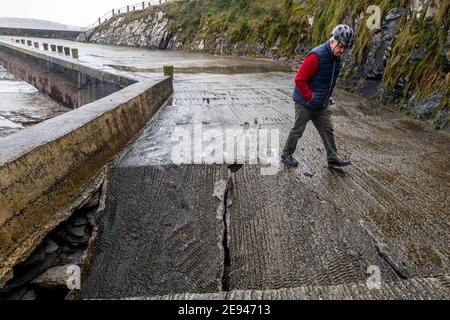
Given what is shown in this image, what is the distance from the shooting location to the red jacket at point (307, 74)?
3562mm

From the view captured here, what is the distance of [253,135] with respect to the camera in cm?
540

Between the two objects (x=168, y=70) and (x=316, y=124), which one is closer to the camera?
(x=316, y=124)

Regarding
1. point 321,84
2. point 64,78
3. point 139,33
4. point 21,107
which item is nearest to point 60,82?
point 64,78

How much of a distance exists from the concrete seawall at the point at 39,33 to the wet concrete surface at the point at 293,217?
177 feet

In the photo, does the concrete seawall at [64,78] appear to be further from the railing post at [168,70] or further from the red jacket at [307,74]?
the red jacket at [307,74]

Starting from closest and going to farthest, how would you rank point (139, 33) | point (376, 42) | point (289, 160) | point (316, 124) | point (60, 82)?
point (316, 124) → point (289, 160) → point (376, 42) → point (60, 82) → point (139, 33)

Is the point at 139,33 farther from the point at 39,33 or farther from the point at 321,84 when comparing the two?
the point at 321,84

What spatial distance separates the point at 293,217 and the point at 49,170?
2.39m

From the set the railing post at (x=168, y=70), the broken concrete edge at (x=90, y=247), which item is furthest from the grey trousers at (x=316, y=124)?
the railing post at (x=168, y=70)

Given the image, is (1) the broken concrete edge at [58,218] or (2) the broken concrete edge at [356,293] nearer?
(2) the broken concrete edge at [356,293]

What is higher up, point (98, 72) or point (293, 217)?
point (98, 72)

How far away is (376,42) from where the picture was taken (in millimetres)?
8375
